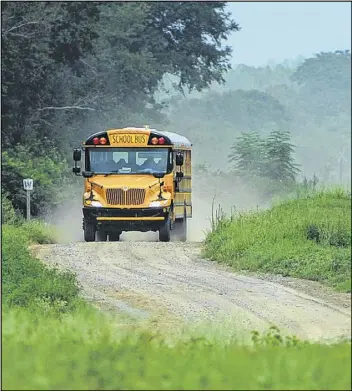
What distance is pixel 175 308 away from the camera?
1073 centimetres

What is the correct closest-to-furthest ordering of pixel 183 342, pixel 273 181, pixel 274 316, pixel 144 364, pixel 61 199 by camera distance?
pixel 144 364, pixel 183 342, pixel 274 316, pixel 273 181, pixel 61 199

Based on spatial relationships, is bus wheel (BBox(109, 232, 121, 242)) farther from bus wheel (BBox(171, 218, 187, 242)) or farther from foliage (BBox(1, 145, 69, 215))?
foliage (BBox(1, 145, 69, 215))

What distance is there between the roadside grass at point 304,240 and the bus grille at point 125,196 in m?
5.91

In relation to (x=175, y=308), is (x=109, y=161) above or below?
above

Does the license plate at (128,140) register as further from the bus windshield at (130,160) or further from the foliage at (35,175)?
the foliage at (35,175)

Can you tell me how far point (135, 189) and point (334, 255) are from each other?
891cm

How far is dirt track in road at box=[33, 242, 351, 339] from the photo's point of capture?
31.4ft

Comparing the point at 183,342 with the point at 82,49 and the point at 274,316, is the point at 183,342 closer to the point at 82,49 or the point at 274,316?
the point at 274,316

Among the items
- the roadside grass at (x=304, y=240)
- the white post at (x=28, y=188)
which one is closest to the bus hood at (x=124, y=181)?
the white post at (x=28, y=188)

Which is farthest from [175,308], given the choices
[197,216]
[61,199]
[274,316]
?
[61,199]

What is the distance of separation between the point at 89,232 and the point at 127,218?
3.81ft

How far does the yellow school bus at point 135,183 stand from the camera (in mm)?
17234

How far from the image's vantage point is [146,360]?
8570 mm

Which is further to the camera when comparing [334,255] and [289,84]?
[289,84]
